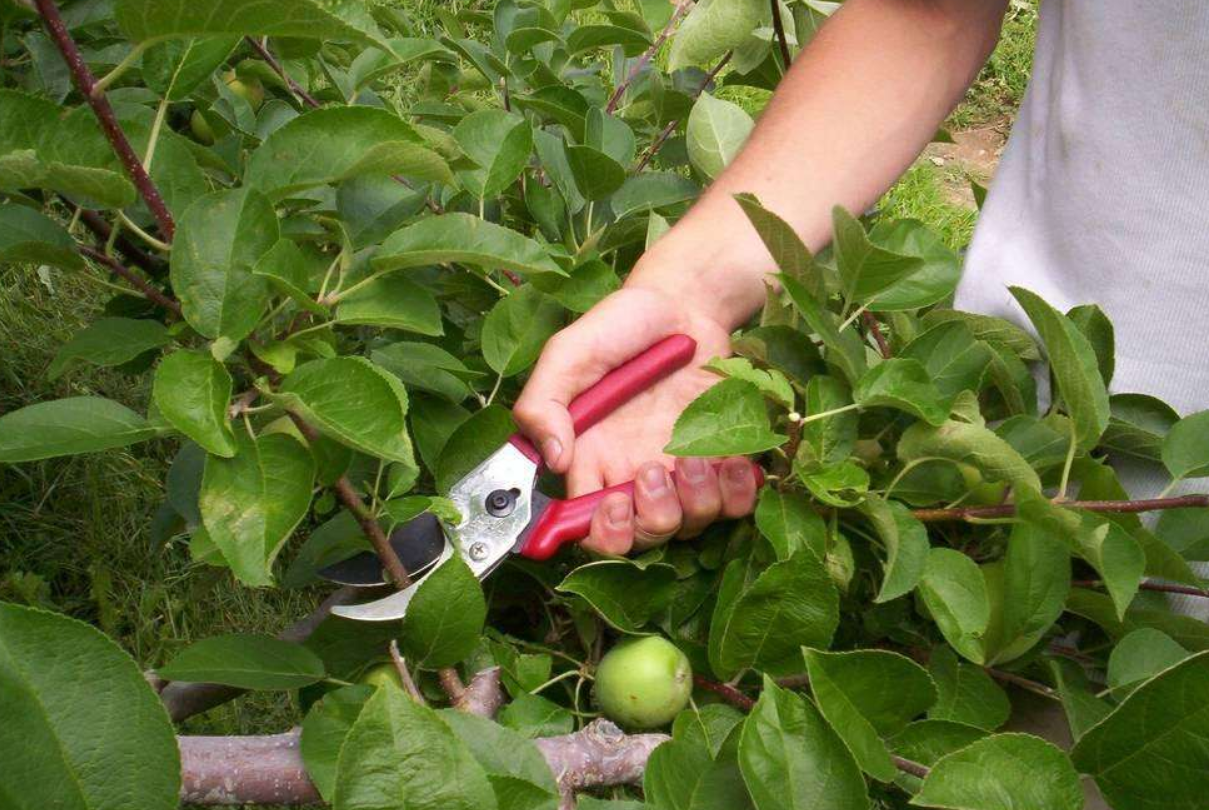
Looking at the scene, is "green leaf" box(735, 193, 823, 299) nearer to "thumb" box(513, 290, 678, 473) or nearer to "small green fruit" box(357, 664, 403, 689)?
"thumb" box(513, 290, 678, 473)

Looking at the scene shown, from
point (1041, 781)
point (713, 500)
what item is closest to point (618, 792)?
point (713, 500)

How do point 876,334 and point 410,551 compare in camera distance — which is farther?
point 876,334

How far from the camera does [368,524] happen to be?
3.33ft

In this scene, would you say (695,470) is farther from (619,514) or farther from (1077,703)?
(1077,703)

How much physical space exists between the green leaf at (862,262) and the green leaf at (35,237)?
625mm

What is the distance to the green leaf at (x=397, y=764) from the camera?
542 mm

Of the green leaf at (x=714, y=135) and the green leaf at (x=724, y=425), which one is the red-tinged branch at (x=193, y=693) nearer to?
the green leaf at (x=724, y=425)

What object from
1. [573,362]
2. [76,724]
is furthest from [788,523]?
[76,724]

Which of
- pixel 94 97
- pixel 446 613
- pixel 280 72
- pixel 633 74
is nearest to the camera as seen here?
pixel 94 97

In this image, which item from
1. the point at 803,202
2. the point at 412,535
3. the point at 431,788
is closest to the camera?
the point at 431,788

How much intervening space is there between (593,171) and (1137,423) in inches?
24.9

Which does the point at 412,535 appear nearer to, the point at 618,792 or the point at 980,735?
the point at 618,792

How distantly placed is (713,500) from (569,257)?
31 cm

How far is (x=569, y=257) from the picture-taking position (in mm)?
1266
